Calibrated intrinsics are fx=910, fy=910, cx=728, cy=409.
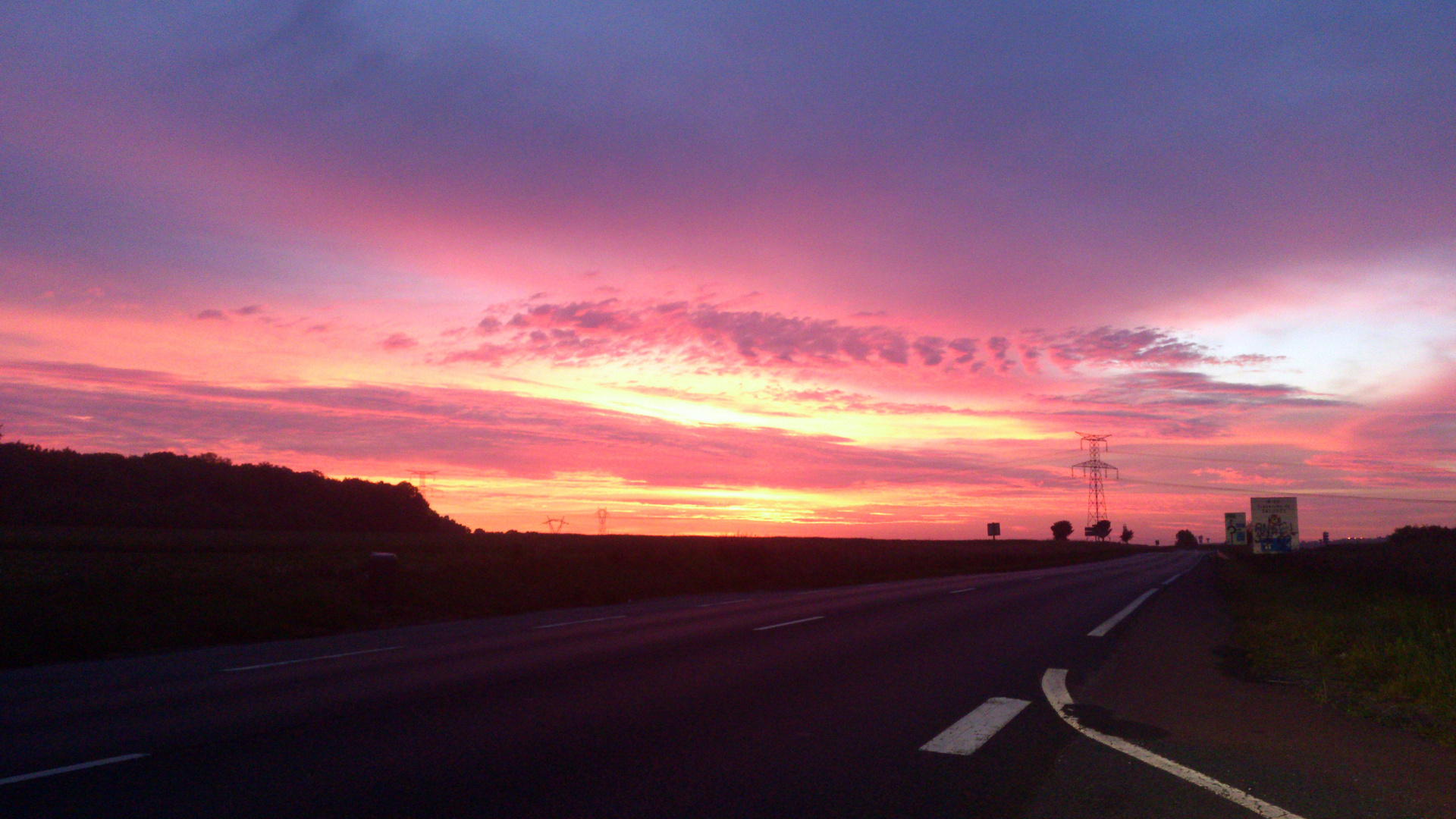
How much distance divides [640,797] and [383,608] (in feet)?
55.5

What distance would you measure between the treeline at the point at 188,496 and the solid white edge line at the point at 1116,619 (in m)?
69.3

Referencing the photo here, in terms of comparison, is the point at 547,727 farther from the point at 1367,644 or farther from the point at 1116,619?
the point at 1116,619

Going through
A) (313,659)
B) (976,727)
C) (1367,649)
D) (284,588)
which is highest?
(1367,649)

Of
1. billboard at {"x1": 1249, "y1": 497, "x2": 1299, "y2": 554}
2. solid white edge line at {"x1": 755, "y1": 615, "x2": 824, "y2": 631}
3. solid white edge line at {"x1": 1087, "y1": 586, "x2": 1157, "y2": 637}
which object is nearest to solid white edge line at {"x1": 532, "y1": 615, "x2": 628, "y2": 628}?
solid white edge line at {"x1": 755, "y1": 615, "x2": 824, "y2": 631}

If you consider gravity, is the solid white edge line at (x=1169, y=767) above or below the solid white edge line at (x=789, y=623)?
above

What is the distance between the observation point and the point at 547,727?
304 inches

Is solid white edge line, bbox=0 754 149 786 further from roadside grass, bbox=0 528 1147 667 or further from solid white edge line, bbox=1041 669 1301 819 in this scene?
roadside grass, bbox=0 528 1147 667

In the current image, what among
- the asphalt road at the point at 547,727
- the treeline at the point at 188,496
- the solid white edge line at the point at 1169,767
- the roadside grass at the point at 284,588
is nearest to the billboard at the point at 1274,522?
the roadside grass at the point at 284,588

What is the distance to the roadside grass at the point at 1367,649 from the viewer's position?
8.91m

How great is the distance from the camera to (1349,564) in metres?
43.8

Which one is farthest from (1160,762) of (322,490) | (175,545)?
(322,490)

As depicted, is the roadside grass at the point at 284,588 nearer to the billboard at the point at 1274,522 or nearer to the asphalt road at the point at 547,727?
the asphalt road at the point at 547,727

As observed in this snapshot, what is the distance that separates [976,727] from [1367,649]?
7.41 meters

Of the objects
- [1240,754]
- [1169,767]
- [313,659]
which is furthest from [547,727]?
[313,659]
